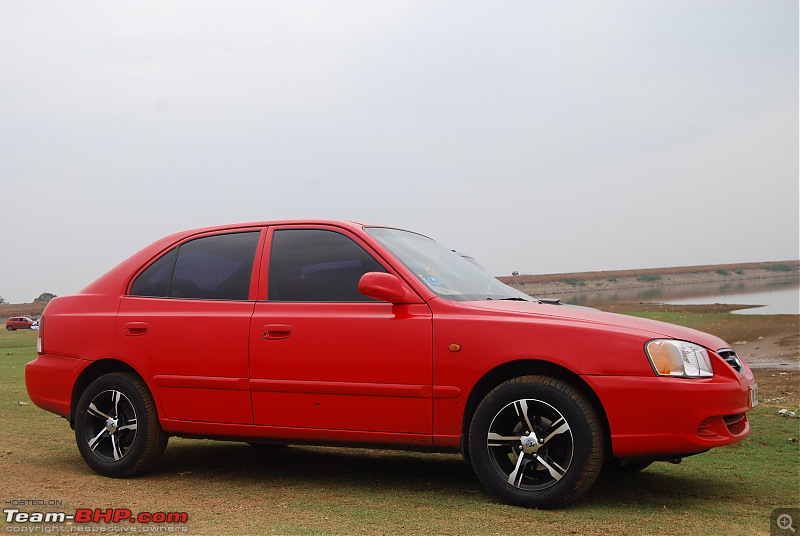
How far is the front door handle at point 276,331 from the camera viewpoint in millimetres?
5492

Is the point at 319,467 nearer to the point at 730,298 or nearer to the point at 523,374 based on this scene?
the point at 523,374

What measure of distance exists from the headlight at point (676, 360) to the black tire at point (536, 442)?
445 mm

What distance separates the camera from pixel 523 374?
5.01m

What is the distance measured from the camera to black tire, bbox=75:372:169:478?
592 centimetres

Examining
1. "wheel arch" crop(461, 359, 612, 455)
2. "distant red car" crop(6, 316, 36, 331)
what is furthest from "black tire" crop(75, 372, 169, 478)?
"distant red car" crop(6, 316, 36, 331)

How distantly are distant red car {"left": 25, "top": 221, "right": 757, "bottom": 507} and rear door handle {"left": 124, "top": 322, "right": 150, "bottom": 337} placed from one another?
0.05 ft

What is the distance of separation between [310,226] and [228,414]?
1369 mm

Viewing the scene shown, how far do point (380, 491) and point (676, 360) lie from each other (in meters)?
1.98

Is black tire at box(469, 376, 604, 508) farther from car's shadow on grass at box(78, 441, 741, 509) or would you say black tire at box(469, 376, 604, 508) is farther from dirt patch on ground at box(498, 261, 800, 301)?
dirt patch on ground at box(498, 261, 800, 301)

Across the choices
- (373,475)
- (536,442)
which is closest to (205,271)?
(373,475)

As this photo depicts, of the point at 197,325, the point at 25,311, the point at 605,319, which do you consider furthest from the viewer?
the point at 25,311

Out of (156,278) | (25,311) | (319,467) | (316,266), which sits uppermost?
(316,266)

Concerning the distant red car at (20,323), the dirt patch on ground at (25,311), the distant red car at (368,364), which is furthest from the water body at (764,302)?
the dirt patch on ground at (25,311)

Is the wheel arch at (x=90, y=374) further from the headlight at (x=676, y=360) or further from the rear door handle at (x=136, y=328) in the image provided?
the headlight at (x=676, y=360)
